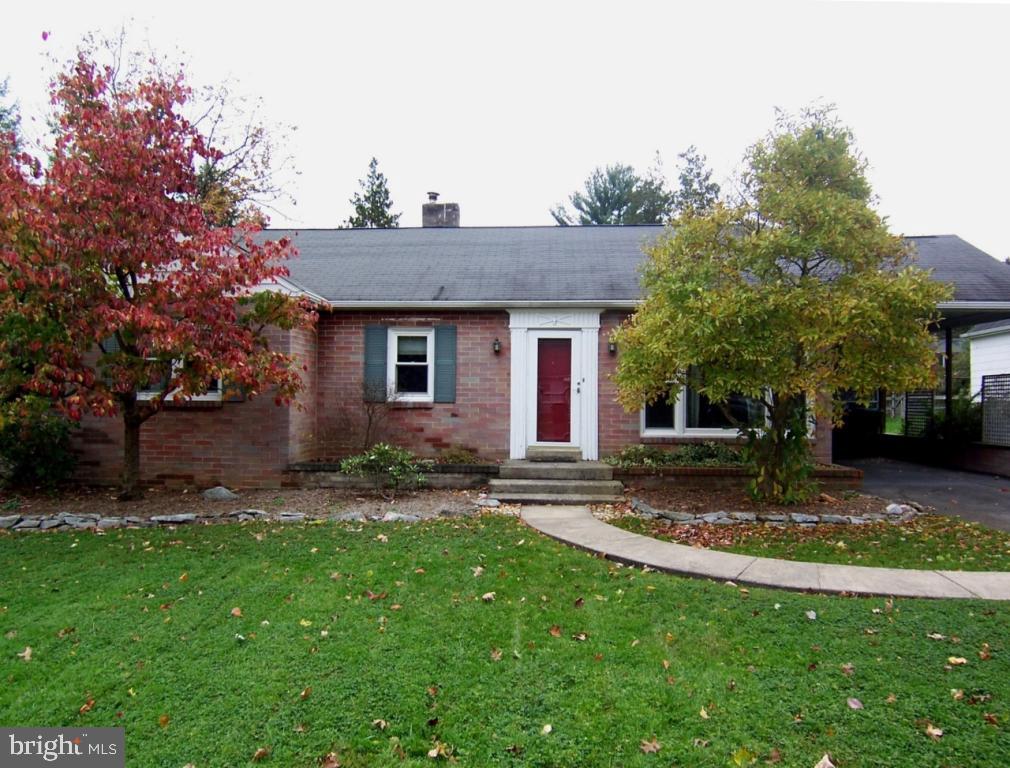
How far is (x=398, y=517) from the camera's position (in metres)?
6.94

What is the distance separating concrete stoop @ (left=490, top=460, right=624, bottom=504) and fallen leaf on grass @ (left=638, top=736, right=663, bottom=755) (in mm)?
5210

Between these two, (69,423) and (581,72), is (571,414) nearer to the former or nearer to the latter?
(581,72)

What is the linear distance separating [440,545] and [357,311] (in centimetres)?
557

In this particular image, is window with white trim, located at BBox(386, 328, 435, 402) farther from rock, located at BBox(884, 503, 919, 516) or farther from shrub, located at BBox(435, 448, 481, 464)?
rock, located at BBox(884, 503, 919, 516)

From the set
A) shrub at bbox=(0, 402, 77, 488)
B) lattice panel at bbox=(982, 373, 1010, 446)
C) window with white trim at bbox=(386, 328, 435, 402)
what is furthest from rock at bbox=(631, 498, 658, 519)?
shrub at bbox=(0, 402, 77, 488)

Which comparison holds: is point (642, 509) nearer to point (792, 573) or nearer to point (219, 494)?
point (792, 573)

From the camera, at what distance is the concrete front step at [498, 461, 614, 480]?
28.2 ft

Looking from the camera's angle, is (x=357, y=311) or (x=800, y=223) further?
(x=357, y=311)

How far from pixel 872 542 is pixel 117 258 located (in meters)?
8.43

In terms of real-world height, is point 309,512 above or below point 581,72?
below

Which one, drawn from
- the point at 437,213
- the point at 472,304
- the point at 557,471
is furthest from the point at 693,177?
the point at 557,471

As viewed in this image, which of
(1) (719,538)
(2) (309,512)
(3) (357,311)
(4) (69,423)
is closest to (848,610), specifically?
(1) (719,538)

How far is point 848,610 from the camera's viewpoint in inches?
161

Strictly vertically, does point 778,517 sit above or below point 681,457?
below
